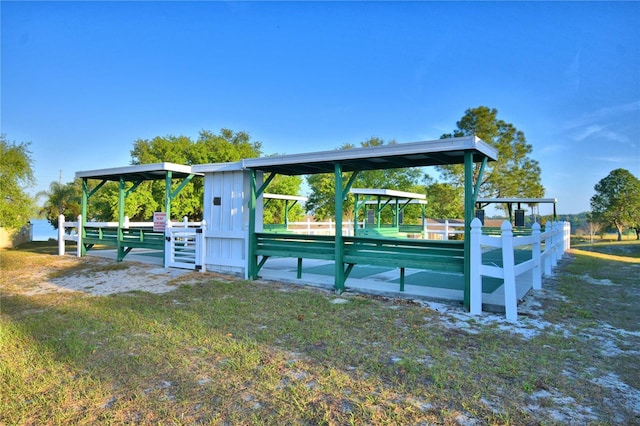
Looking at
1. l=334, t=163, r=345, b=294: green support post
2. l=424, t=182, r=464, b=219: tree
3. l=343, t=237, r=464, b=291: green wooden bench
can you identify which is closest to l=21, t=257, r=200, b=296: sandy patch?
l=334, t=163, r=345, b=294: green support post

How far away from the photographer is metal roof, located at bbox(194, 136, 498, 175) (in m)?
5.34

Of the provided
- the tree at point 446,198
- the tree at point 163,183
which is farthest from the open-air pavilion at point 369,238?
the tree at point 446,198

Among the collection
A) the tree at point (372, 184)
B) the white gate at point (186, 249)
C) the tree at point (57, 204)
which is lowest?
the white gate at point (186, 249)

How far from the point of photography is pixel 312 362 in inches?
127

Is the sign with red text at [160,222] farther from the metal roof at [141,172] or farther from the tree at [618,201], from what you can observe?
the tree at [618,201]

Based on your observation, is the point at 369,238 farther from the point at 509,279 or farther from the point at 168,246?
the point at 168,246

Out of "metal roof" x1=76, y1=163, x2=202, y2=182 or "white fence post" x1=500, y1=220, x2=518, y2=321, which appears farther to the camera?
"metal roof" x1=76, y1=163, x2=202, y2=182

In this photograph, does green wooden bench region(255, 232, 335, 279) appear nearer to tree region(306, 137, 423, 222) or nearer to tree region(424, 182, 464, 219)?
tree region(306, 137, 423, 222)

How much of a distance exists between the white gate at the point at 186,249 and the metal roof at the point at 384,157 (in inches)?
80.9

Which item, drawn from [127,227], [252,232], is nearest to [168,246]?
[127,227]

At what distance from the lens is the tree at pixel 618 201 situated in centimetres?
2669

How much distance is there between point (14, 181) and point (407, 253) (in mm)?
16263

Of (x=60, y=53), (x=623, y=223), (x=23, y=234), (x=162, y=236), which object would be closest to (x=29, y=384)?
(x=162, y=236)

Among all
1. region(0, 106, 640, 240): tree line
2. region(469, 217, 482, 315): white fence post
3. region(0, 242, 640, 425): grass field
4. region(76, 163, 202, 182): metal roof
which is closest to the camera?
region(0, 242, 640, 425): grass field
